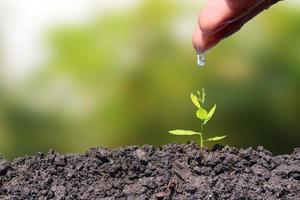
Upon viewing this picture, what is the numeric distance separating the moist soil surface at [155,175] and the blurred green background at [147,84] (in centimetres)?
26

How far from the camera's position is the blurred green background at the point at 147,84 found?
8.84 ft

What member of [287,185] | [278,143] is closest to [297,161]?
[287,185]

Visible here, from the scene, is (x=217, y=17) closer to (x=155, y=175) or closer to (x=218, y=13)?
(x=218, y=13)

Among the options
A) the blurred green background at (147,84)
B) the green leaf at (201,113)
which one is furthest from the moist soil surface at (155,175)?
the blurred green background at (147,84)

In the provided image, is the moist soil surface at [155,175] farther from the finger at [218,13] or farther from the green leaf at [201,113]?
the finger at [218,13]

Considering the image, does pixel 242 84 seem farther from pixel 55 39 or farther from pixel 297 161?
pixel 55 39

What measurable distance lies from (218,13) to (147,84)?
979 millimetres

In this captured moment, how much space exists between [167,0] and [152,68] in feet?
0.85

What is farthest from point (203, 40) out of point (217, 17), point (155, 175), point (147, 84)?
point (147, 84)

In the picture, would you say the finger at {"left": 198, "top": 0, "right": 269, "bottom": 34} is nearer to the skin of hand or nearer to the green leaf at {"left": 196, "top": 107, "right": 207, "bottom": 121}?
the skin of hand

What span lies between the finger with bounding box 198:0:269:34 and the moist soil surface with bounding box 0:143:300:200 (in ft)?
1.91

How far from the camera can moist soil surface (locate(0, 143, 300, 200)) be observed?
2.16m

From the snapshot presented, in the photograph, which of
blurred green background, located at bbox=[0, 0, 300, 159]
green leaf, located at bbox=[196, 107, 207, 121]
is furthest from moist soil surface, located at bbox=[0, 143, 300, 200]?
blurred green background, located at bbox=[0, 0, 300, 159]

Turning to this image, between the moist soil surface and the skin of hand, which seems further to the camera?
the moist soil surface
